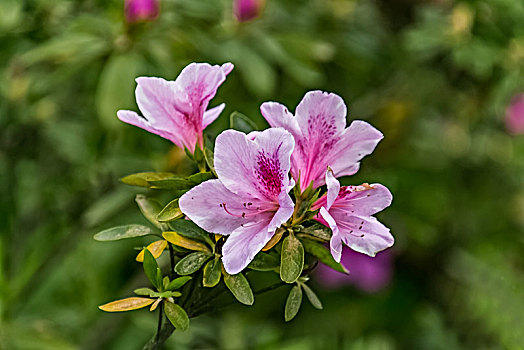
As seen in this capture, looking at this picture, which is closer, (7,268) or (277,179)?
(277,179)

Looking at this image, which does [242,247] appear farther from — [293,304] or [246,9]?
[246,9]

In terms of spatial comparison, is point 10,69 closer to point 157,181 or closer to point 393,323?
point 157,181

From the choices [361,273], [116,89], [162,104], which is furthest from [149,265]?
[361,273]

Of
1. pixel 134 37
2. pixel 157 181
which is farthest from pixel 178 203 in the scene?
pixel 134 37

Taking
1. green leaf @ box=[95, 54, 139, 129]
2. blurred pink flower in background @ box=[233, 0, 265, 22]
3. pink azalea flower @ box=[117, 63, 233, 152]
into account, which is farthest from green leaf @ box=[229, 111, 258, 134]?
blurred pink flower in background @ box=[233, 0, 265, 22]

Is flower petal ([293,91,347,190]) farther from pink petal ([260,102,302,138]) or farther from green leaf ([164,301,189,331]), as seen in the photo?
green leaf ([164,301,189,331])

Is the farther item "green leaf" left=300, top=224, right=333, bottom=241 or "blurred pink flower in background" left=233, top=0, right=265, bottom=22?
"blurred pink flower in background" left=233, top=0, right=265, bottom=22

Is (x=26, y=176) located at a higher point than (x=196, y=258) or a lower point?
lower

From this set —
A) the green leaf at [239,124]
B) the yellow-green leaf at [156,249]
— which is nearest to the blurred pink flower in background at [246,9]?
the green leaf at [239,124]
